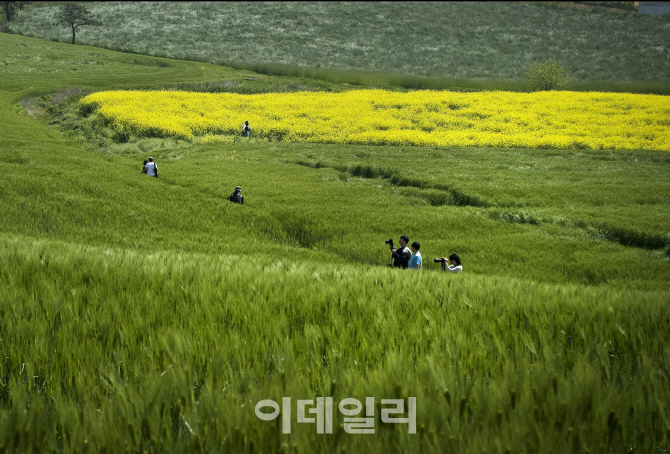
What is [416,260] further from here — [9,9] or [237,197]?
[9,9]

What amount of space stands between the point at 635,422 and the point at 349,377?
102 centimetres

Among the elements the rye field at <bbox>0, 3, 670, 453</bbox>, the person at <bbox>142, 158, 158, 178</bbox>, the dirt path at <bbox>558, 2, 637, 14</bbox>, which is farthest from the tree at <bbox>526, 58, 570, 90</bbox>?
the person at <bbox>142, 158, 158, 178</bbox>

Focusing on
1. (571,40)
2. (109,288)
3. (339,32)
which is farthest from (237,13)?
(109,288)

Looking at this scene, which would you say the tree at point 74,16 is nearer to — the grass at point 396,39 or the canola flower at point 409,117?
the grass at point 396,39

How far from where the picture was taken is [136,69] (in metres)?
65.6

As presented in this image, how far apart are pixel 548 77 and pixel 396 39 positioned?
1398 inches

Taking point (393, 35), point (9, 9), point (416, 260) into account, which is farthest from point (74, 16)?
point (416, 260)

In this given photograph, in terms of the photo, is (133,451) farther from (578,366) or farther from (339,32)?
(339,32)

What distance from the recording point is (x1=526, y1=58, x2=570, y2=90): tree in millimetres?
65000

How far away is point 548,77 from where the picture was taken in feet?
214

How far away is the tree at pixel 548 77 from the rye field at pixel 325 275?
12.8 metres

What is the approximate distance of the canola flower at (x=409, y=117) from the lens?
3803 cm

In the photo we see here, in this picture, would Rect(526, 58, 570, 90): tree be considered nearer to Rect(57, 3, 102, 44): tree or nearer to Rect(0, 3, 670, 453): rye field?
Rect(0, 3, 670, 453): rye field

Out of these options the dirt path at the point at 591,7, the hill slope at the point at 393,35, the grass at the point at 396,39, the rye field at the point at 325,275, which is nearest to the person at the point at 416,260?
the rye field at the point at 325,275
